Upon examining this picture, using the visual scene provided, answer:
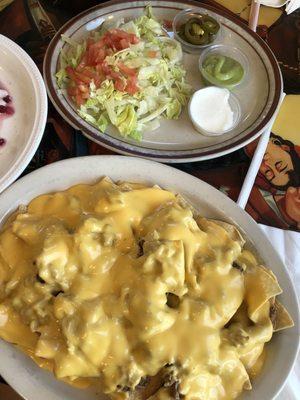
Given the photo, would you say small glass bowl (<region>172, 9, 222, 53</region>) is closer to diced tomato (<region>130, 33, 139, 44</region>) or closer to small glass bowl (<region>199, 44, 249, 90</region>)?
small glass bowl (<region>199, 44, 249, 90</region>)

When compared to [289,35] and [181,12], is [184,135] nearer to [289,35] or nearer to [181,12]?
[181,12]

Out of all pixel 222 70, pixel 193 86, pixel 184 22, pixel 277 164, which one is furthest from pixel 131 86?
pixel 277 164

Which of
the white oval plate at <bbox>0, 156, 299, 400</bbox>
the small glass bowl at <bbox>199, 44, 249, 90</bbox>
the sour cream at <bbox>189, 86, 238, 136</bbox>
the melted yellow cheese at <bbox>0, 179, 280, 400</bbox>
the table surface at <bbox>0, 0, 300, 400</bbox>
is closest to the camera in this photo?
the melted yellow cheese at <bbox>0, 179, 280, 400</bbox>

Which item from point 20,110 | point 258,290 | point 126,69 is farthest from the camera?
point 126,69

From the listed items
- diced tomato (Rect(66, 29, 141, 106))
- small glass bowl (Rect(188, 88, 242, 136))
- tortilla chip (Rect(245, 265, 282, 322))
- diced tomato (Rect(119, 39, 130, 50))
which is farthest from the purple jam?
tortilla chip (Rect(245, 265, 282, 322))

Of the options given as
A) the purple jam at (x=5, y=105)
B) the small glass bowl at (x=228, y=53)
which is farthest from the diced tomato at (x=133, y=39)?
the purple jam at (x=5, y=105)

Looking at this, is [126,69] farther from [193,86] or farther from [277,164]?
[277,164]
